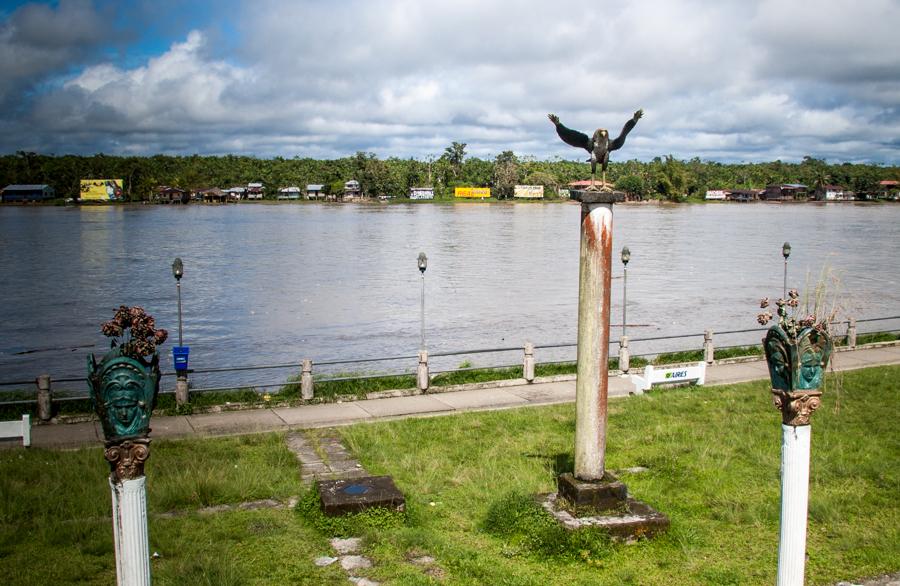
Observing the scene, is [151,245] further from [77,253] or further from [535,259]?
[535,259]

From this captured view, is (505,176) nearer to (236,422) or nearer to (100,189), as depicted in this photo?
(100,189)

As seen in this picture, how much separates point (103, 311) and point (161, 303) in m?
3.18

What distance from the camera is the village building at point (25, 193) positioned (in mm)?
172150

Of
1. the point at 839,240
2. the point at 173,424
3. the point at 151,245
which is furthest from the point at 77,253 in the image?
the point at 839,240

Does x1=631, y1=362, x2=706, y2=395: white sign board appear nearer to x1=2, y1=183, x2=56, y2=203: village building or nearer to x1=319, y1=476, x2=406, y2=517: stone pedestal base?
x1=319, y1=476, x2=406, y2=517: stone pedestal base

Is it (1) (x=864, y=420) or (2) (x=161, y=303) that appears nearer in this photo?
(1) (x=864, y=420)

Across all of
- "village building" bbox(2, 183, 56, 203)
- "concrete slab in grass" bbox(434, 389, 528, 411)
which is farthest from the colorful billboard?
"concrete slab in grass" bbox(434, 389, 528, 411)

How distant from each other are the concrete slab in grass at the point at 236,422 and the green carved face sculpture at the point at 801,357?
11.7 m

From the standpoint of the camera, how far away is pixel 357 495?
10836 millimetres

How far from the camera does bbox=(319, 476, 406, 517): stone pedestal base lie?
10.6 meters

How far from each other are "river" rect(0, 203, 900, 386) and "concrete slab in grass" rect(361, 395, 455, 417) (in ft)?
A: 28.2

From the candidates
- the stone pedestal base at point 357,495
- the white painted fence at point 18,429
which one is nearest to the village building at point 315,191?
the white painted fence at point 18,429

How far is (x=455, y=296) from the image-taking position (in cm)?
4644

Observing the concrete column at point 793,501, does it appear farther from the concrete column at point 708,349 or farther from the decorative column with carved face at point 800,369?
the concrete column at point 708,349
